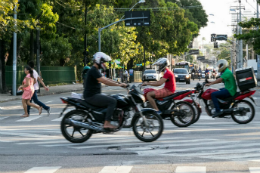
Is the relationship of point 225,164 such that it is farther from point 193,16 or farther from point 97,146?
point 193,16

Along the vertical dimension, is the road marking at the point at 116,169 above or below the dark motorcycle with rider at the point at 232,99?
below

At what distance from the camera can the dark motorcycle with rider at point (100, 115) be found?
10.4m

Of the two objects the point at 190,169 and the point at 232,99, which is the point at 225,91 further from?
the point at 190,169

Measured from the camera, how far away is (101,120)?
10.5 metres

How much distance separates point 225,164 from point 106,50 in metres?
50.5

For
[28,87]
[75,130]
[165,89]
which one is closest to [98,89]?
[75,130]

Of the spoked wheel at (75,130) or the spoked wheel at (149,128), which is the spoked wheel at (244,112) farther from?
the spoked wheel at (75,130)

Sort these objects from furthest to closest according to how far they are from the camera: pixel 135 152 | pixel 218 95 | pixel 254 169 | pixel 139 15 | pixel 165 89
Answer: pixel 139 15, pixel 218 95, pixel 165 89, pixel 135 152, pixel 254 169

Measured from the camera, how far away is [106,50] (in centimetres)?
5812

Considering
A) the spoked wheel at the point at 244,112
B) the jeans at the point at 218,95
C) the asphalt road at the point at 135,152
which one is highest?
the jeans at the point at 218,95

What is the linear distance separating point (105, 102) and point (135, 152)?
1463 millimetres

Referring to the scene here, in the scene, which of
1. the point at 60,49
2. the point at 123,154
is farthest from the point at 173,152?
the point at 60,49

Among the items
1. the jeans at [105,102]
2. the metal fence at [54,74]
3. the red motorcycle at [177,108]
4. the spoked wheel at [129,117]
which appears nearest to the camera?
the jeans at [105,102]

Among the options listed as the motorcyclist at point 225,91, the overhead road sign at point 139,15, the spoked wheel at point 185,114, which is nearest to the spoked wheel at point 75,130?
the spoked wheel at point 185,114
